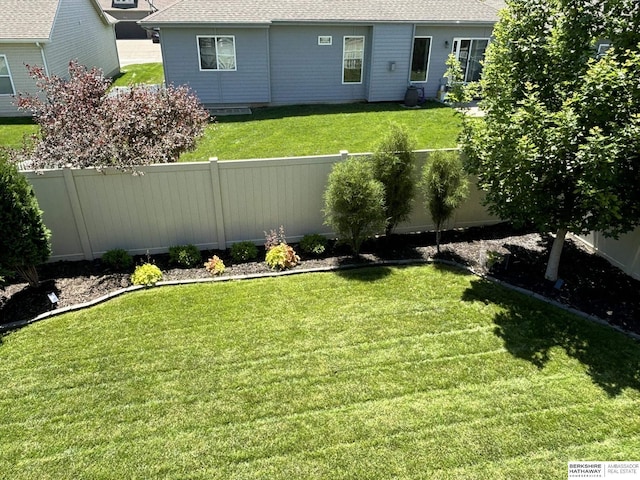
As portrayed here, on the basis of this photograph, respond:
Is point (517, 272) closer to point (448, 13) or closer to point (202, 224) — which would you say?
point (202, 224)

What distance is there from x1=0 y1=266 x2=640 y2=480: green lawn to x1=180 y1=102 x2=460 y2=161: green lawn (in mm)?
7545

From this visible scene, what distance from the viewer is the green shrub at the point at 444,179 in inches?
284

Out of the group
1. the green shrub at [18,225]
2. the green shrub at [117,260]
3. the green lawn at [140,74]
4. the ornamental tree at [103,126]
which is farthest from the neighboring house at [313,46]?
the green shrub at [18,225]

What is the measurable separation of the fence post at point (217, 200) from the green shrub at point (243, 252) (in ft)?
1.08

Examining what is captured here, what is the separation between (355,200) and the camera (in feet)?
23.4

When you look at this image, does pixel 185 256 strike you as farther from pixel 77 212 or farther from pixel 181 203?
pixel 77 212

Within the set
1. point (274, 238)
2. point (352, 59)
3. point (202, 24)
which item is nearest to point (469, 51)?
point (352, 59)

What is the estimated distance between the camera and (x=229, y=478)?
157 inches

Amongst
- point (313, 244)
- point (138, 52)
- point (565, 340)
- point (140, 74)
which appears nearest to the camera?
point (565, 340)

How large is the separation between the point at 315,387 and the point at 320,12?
16.7 meters

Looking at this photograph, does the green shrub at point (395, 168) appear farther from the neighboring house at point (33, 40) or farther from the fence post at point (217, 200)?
the neighboring house at point (33, 40)

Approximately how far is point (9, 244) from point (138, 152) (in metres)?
2.29

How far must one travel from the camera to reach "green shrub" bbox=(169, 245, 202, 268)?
24.7 ft

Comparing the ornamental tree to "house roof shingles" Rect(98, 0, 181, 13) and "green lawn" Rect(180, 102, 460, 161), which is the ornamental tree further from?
"house roof shingles" Rect(98, 0, 181, 13)
